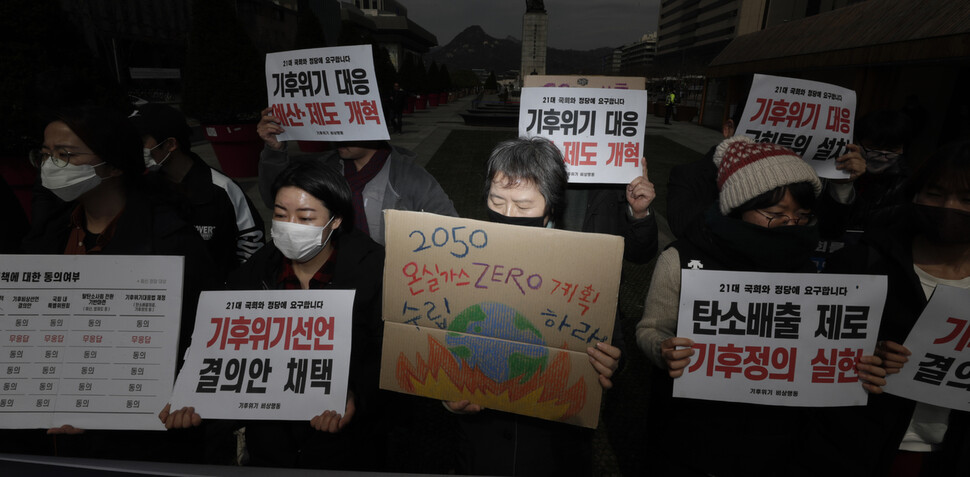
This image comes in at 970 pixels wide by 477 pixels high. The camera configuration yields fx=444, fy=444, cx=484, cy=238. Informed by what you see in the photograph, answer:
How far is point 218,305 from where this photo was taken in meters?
1.48

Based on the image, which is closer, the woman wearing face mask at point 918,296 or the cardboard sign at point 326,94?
the woman wearing face mask at point 918,296

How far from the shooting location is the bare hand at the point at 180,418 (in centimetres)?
141

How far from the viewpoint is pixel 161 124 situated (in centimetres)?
271

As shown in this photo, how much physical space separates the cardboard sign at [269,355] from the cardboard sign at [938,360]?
183 cm

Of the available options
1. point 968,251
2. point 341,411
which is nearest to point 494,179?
point 341,411

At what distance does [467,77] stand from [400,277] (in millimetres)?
61359

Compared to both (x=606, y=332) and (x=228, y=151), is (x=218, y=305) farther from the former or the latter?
(x=228, y=151)

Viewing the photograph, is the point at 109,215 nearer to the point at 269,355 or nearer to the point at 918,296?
the point at 269,355

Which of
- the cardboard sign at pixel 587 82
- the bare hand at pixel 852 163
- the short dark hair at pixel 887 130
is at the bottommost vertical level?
the bare hand at pixel 852 163

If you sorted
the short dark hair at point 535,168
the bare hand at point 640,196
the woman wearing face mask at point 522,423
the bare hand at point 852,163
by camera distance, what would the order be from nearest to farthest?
Answer: the woman wearing face mask at point 522,423, the short dark hair at point 535,168, the bare hand at point 640,196, the bare hand at point 852,163

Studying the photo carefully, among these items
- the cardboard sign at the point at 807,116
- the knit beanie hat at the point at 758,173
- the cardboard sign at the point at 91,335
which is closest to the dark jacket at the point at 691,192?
the cardboard sign at the point at 807,116

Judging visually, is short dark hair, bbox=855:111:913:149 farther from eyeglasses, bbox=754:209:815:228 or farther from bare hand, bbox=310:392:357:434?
bare hand, bbox=310:392:357:434

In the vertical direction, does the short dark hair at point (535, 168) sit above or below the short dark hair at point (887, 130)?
below

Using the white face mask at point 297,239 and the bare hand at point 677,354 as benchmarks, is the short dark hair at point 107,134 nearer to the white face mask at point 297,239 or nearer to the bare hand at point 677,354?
the white face mask at point 297,239
